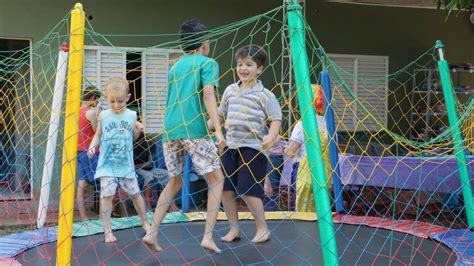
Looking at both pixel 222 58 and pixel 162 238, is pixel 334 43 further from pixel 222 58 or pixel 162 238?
pixel 162 238

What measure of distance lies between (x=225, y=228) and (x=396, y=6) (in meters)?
4.80

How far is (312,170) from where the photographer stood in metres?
2.42

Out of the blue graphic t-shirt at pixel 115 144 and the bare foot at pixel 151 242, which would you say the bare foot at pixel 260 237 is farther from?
the blue graphic t-shirt at pixel 115 144

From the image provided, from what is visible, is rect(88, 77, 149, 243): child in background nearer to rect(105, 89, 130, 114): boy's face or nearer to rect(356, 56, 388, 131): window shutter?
rect(105, 89, 130, 114): boy's face

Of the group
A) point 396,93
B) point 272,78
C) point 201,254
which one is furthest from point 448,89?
point 396,93

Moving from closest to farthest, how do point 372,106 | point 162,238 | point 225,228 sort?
point 162,238, point 225,228, point 372,106

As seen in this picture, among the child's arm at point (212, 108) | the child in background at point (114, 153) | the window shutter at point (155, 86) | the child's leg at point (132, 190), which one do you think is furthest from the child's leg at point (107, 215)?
the window shutter at point (155, 86)

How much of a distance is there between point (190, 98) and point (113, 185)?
0.85 m

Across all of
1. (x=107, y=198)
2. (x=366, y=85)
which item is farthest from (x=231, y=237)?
(x=366, y=85)

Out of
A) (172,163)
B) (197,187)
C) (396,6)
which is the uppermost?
(396,6)

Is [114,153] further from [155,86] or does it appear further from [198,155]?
[155,86]

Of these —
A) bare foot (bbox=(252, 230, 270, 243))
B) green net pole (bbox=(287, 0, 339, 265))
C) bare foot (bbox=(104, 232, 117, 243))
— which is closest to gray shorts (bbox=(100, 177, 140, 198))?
bare foot (bbox=(104, 232, 117, 243))

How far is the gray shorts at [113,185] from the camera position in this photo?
3.64 meters

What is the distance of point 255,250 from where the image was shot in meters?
3.42
